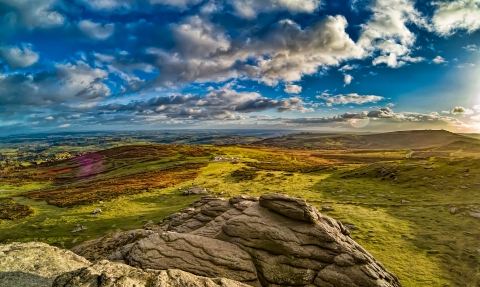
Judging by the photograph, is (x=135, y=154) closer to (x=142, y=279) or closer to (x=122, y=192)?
(x=122, y=192)

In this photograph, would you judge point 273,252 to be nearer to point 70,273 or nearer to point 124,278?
point 124,278

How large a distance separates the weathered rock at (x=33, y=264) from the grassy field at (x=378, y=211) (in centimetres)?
1547

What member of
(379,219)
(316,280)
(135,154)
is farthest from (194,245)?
(135,154)

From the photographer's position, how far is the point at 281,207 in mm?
20938

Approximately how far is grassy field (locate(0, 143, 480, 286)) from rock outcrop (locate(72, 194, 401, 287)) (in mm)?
6186

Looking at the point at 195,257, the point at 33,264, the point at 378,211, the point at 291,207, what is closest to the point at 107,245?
the point at 33,264

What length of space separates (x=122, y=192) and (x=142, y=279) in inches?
1958

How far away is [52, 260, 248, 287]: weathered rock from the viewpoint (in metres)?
11.2

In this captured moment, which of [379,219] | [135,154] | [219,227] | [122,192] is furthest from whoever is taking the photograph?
[135,154]

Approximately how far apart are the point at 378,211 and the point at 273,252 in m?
24.4

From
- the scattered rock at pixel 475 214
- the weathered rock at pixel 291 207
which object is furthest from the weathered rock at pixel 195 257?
the scattered rock at pixel 475 214

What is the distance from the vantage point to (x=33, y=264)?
14.5m

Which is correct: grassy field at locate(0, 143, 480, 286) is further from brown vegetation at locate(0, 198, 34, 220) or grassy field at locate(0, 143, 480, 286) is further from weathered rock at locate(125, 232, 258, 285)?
weathered rock at locate(125, 232, 258, 285)

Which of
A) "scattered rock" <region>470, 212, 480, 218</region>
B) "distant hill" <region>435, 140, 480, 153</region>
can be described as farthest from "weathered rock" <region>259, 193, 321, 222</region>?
"distant hill" <region>435, 140, 480, 153</region>
